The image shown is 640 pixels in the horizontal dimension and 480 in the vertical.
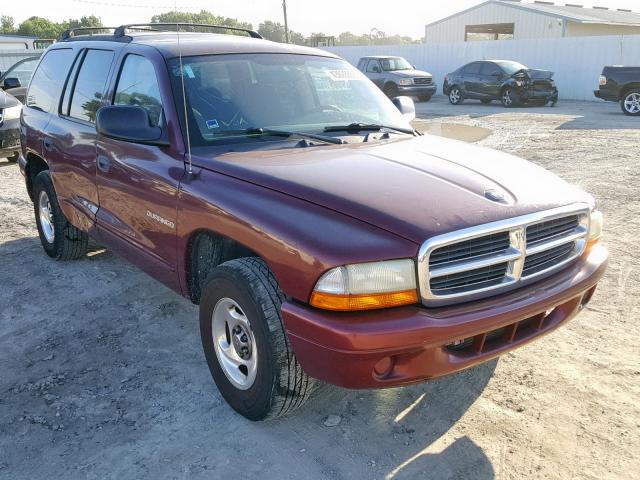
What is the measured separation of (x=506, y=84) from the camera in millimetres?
19312

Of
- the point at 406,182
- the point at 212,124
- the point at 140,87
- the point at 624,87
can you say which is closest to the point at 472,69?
the point at 624,87

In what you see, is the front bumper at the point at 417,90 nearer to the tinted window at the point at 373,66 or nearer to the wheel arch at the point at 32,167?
the tinted window at the point at 373,66

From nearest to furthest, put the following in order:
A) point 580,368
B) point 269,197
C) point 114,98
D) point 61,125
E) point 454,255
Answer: point 454,255
point 269,197
point 580,368
point 114,98
point 61,125

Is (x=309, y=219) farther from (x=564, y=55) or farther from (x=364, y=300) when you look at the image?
(x=564, y=55)

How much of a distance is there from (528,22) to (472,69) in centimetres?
1488

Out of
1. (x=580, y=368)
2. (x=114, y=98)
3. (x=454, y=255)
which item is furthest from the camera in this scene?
(x=114, y=98)

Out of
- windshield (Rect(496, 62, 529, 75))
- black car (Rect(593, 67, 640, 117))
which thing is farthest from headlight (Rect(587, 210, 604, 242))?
windshield (Rect(496, 62, 529, 75))

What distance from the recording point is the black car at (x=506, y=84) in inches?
752

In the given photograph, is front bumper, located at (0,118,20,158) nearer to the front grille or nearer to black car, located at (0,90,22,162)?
black car, located at (0,90,22,162)

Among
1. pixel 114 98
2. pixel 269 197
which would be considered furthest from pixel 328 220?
pixel 114 98

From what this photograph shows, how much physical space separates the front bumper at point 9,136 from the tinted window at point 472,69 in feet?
49.9

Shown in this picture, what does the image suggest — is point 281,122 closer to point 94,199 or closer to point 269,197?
point 269,197

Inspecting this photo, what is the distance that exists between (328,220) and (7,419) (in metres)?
2.04

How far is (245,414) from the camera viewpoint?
308cm
